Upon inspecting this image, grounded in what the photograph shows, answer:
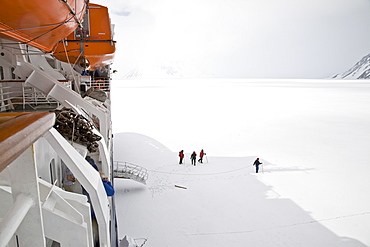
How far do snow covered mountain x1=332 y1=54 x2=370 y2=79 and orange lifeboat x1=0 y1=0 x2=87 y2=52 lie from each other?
177m

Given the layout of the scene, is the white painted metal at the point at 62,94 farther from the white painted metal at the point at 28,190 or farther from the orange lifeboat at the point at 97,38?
the white painted metal at the point at 28,190

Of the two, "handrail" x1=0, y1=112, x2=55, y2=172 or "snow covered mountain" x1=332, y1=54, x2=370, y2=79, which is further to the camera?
"snow covered mountain" x1=332, y1=54, x2=370, y2=79

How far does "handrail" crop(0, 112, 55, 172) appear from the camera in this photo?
18.5 inches

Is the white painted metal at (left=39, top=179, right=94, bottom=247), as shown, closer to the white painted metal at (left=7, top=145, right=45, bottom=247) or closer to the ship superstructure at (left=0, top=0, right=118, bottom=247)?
the ship superstructure at (left=0, top=0, right=118, bottom=247)

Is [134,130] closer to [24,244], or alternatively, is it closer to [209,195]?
[209,195]

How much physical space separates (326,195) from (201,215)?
186 inches

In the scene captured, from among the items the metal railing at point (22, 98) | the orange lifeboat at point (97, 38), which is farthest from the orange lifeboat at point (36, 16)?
the orange lifeboat at point (97, 38)

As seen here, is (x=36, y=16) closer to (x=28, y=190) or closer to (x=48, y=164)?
(x=48, y=164)

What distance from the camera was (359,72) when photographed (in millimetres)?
156750

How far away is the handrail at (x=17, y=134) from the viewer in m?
0.47

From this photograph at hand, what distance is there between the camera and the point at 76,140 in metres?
2.65

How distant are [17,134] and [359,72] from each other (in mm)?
199220

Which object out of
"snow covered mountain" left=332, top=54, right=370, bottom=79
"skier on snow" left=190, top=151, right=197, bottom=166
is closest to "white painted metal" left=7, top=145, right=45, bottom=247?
"skier on snow" left=190, top=151, right=197, bottom=166

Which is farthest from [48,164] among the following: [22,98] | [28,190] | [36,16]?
[22,98]
